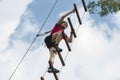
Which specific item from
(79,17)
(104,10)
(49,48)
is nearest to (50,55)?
(49,48)

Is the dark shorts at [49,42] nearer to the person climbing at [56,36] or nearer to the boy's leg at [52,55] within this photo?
the person climbing at [56,36]

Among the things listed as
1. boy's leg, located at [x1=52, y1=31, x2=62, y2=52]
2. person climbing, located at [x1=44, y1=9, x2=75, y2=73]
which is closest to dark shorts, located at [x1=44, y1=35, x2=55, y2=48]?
person climbing, located at [x1=44, y1=9, x2=75, y2=73]

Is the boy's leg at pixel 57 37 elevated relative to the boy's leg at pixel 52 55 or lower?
elevated

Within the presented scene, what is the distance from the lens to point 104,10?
28.7 m

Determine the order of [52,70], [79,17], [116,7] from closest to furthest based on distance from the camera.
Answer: [52,70]
[79,17]
[116,7]

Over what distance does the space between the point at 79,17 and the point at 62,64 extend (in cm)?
207

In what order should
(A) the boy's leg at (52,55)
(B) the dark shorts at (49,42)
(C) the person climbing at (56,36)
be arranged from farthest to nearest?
1. (B) the dark shorts at (49,42)
2. (C) the person climbing at (56,36)
3. (A) the boy's leg at (52,55)

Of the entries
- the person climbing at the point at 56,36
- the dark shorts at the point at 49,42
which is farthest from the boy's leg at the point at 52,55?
the dark shorts at the point at 49,42

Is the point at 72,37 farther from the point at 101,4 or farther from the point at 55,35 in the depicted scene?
the point at 101,4

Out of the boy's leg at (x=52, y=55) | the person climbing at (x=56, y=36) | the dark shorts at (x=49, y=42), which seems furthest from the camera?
the dark shorts at (x=49, y=42)

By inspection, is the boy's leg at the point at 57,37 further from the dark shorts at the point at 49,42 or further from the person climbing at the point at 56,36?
the dark shorts at the point at 49,42

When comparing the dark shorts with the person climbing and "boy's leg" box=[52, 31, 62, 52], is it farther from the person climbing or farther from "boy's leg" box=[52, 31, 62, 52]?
"boy's leg" box=[52, 31, 62, 52]

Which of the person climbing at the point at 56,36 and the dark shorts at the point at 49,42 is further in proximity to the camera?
the dark shorts at the point at 49,42

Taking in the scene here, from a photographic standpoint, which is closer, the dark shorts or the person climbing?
the person climbing
